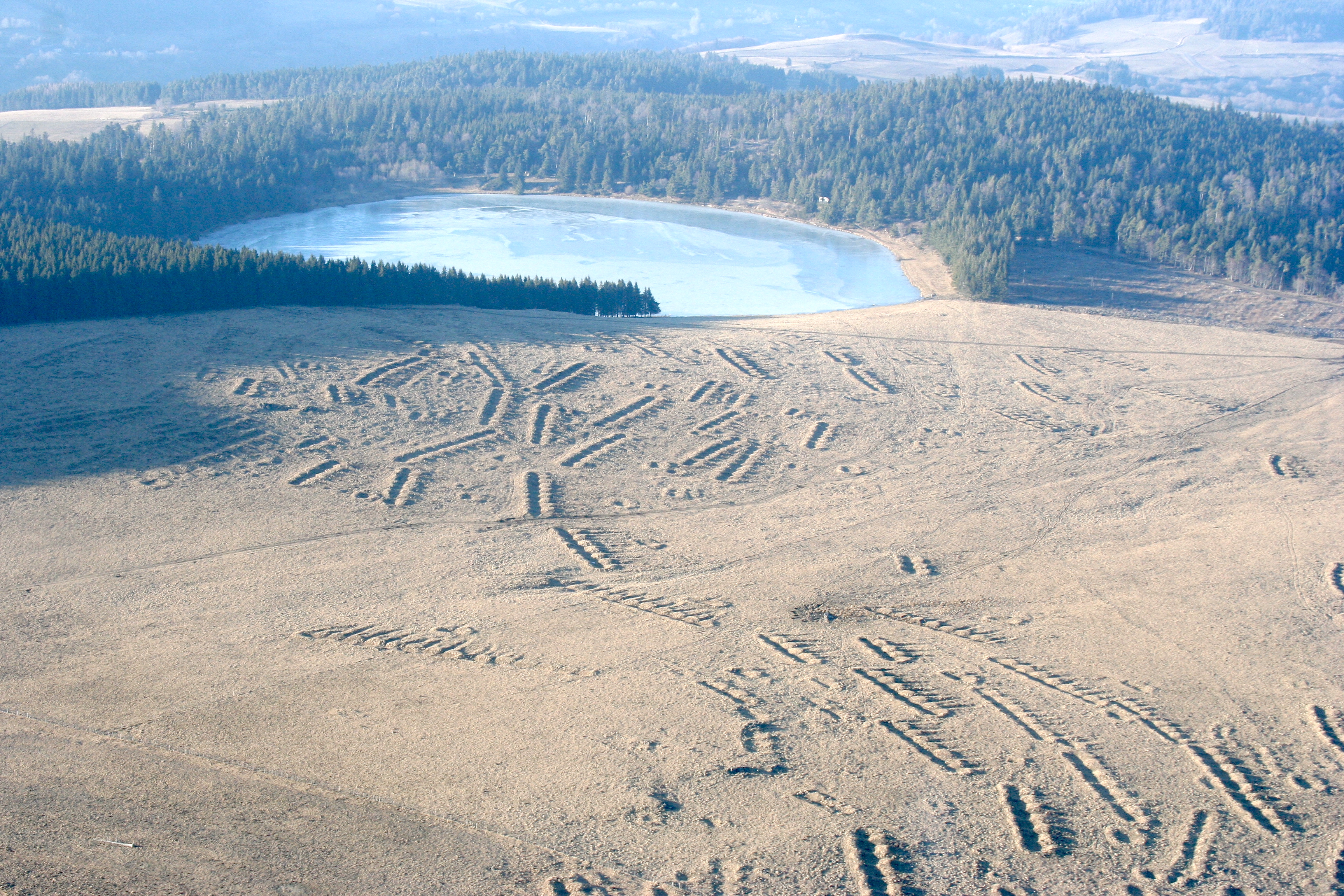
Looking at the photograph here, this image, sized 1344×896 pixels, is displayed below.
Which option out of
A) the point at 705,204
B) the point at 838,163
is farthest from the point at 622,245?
the point at 838,163

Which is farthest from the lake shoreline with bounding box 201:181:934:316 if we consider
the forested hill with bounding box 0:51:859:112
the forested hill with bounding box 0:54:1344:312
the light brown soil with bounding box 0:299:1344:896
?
the forested hill with bounding box 0:51:859:112

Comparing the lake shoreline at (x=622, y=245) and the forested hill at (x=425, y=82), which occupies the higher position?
the forested hill at (x=425, y=82)

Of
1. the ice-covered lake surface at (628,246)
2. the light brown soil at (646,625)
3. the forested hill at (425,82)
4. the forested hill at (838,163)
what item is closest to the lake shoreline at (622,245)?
the ice-covered lake surface at (628,246)

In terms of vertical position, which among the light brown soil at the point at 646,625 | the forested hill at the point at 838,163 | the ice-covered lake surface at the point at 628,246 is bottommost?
the light brown soil at the point at 646,625

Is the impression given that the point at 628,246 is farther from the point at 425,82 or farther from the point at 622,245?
the point at 425,82

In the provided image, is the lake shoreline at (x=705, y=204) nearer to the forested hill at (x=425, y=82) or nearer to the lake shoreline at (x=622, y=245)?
the lake shoreline at (x=622, y=245)

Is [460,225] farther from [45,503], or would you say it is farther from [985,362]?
[45,503]

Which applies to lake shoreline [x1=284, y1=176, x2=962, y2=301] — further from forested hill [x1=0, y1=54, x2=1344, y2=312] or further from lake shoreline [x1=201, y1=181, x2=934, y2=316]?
forested hill [x1=0, y1=54, x2=1344, y2=312]
